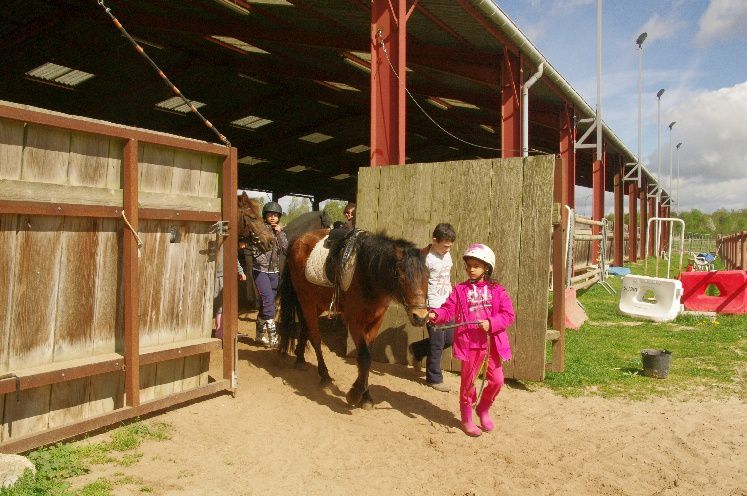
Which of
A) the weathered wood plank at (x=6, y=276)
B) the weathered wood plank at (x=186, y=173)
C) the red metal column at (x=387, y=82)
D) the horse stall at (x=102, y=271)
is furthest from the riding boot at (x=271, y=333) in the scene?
the weathered wood plank at (x=6, y=276)

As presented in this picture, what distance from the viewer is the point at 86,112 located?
15398mm

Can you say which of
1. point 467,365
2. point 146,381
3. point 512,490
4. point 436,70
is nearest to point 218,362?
point 146,381

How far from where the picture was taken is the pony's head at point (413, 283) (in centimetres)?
411

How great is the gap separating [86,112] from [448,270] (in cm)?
1444

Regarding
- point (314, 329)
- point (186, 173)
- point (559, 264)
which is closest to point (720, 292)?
point (559, 264)

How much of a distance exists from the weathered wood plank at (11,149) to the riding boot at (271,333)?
3961mm

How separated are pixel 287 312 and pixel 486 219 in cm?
249

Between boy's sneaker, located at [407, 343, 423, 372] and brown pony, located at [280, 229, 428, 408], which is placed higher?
brown pony, located at [280, 229, 428, 408]

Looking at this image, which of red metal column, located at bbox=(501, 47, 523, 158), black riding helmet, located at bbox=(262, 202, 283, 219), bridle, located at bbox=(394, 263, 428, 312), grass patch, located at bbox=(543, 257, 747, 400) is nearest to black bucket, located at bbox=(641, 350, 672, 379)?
grass patch, located at bbox=(543, 257, 747, 400)

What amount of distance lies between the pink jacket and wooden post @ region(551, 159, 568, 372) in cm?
146

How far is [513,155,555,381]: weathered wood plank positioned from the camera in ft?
17.0

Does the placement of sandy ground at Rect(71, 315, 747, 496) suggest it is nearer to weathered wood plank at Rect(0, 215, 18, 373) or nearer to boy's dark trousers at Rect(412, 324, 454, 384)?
boy's dark trousers at Rect(412, 324, 454, 384)

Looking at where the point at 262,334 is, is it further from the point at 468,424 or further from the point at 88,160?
the point at 88,160

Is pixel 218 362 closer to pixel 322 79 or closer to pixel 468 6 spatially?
pixel 468 6
